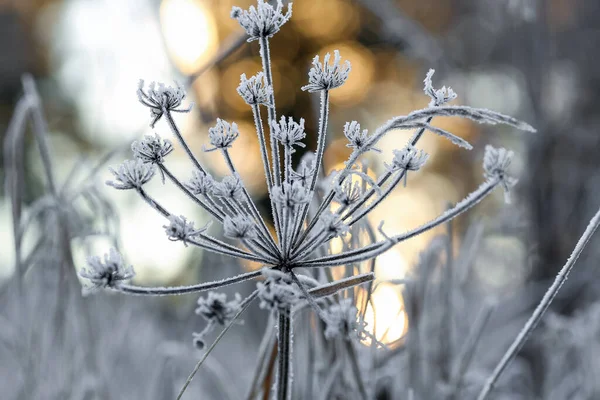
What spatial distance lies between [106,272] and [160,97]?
0.15 m

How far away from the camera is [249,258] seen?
48cm

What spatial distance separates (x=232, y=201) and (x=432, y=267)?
→ 60 cm

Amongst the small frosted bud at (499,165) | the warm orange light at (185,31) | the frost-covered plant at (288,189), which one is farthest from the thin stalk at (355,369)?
the warm orange light at (185,31)

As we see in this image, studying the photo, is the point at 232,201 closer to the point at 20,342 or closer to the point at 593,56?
the point at 20,342

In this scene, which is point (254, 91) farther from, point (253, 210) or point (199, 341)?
point (199, 341)

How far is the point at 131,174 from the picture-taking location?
47cm

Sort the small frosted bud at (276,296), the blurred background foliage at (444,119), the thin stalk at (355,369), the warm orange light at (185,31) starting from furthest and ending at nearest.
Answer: the warm orange light at (185,31)
the blurred background foliage at (444,119)
the thin stalk at (355,369)
the small frosted bud at (276,296)

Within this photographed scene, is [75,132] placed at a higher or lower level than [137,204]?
higher

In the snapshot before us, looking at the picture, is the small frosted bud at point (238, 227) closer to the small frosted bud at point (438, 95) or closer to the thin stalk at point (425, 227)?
the thin stalk at point (425, 227)

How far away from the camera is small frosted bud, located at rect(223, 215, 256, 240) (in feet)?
1.46

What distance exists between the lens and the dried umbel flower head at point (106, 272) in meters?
0.43

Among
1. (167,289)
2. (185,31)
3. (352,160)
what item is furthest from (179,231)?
(185,31)

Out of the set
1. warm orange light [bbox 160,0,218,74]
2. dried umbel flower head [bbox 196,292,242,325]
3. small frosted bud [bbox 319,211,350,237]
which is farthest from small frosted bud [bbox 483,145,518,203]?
warm orange light [bbox 160,0,218,74]

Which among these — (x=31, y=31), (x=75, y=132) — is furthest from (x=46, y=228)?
(x=31, y=31)
